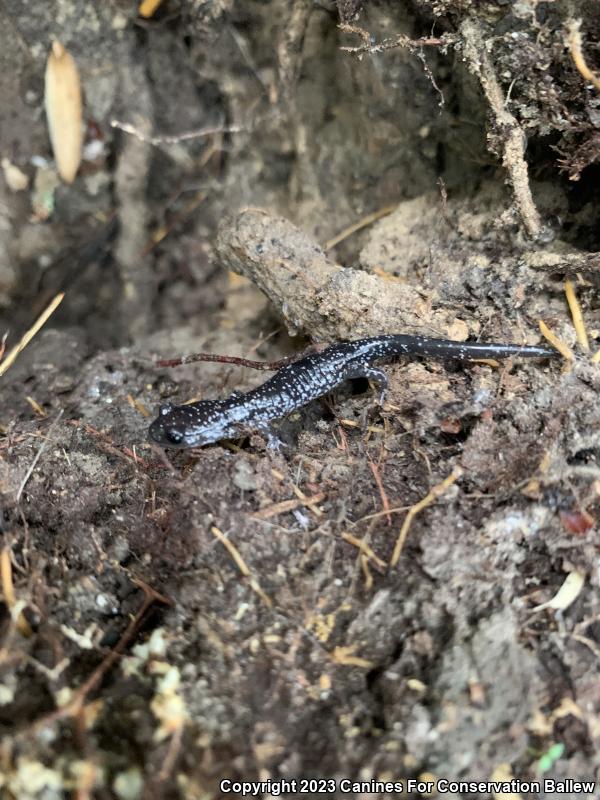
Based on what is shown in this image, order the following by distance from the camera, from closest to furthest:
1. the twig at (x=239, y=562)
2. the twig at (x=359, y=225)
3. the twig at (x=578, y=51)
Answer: the twig at (x=239, y=562), the twig at (x=578, y=51), the twig at (x=359, y=225)

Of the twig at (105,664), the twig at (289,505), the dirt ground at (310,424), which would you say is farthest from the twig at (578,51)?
the twig at (105,664)

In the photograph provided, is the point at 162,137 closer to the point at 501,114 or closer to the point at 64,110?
the point at 64,110

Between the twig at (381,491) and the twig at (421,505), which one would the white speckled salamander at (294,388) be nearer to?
the twig at (381,491)

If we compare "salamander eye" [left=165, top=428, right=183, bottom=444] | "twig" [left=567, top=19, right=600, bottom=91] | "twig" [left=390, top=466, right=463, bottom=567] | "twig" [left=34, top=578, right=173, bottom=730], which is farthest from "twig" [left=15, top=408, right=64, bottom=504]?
"twig" [left=567, top=19, right=600, bottom=91]

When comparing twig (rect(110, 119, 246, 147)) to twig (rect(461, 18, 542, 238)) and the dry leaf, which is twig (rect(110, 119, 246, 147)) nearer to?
the dry leaf

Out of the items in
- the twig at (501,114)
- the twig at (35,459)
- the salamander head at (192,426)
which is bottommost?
the salamander head at (192,426)

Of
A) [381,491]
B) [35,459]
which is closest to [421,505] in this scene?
[381,491]
